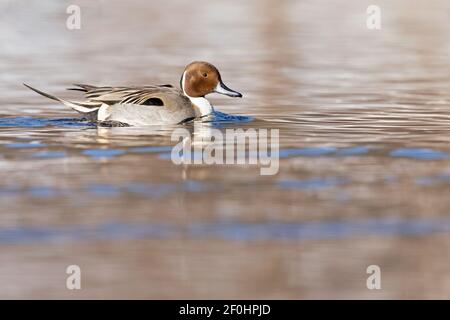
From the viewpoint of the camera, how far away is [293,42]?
1725cm

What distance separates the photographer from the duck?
1063 cm

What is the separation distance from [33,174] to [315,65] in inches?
299

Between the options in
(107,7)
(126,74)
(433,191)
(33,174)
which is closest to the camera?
(433,191)

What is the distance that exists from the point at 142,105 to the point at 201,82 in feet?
2.69

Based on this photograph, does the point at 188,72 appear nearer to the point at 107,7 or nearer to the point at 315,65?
the point at 315,65

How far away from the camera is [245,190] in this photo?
747cm
